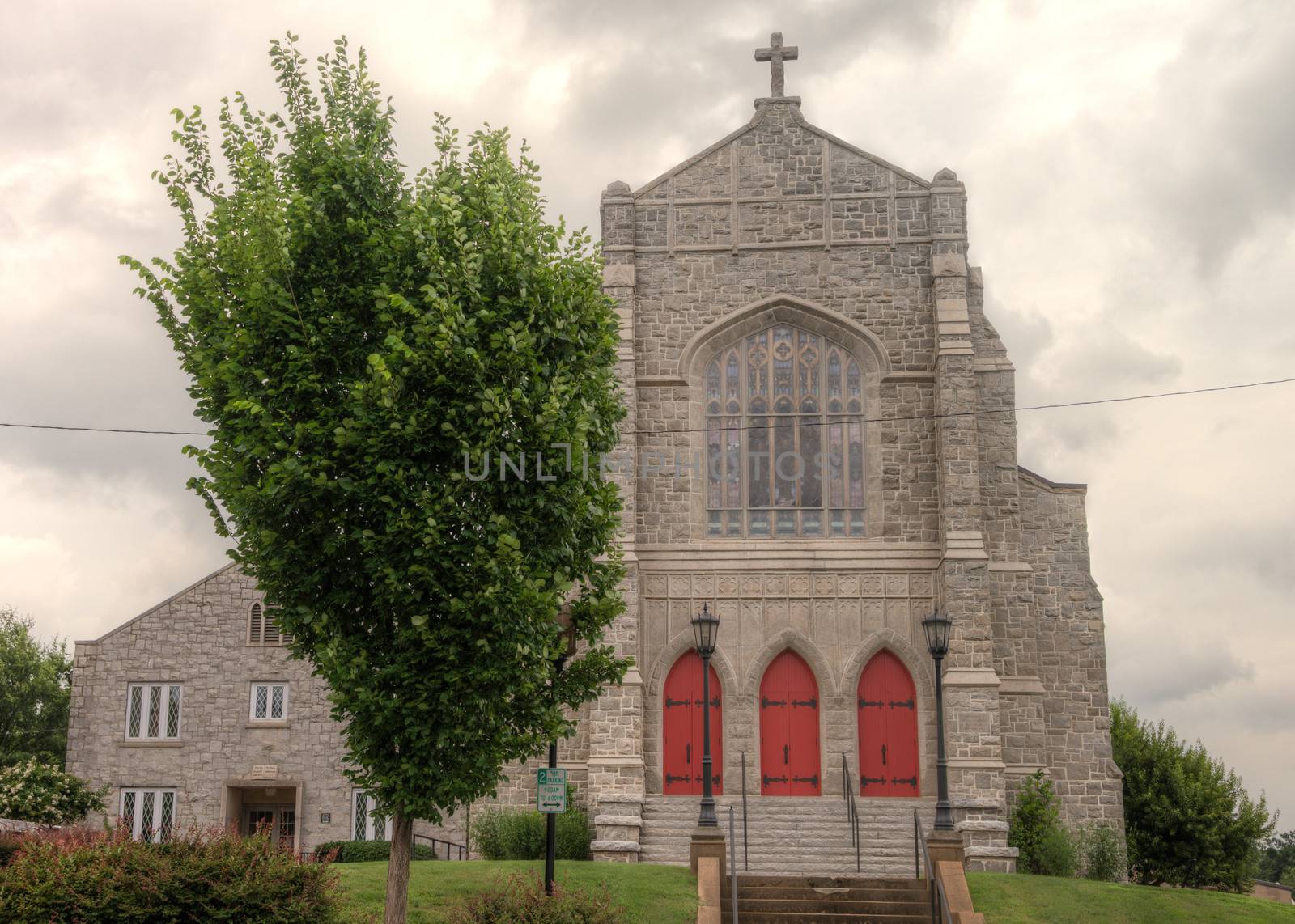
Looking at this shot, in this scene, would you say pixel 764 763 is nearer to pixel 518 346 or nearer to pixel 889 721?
pixel 889 721

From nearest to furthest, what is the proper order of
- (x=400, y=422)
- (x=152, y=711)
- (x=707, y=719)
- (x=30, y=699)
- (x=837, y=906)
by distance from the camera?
(x=400, y=422) → (x=837, y=906) → (x=707, y=719) → (x=152, y=711) → (x=30, y=699)

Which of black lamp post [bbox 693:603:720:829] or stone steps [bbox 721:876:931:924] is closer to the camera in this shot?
stone steps [bbox 721:876:931:924]

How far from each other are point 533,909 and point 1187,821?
18.9 m

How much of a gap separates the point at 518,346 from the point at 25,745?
2872 cm

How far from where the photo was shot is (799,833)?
2158 cm

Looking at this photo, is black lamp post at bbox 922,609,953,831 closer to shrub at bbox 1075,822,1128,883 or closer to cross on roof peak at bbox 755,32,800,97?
shrub at bbox 1075,822,1128,883

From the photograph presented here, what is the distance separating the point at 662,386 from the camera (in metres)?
24.7

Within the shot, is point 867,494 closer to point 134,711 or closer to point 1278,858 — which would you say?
point 134,711

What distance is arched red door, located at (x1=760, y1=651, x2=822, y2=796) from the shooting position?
917 inches

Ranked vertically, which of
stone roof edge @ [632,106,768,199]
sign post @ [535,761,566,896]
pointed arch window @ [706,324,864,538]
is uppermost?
stone roof edge @ [632,106,768,199]

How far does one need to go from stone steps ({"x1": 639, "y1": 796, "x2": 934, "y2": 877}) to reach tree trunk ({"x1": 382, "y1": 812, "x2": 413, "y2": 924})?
7.48 metres

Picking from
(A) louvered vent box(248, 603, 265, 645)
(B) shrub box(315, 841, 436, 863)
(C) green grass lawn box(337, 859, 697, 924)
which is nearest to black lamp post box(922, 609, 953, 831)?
(C) green grass lawn box(337, 859, 697, 924)

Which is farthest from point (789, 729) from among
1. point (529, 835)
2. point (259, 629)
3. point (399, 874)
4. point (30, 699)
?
point (30, 699)

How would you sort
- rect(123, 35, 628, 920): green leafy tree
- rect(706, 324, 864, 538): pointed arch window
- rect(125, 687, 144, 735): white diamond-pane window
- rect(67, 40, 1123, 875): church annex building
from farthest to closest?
rect(125, 687, 144, 735): white diamond-pane window < rect(706, 324, 864, 538): pointed arch window < rect(67, 40, 1123, 875): church annex building < rect(123, 35, 628, 920): green leafy tree
